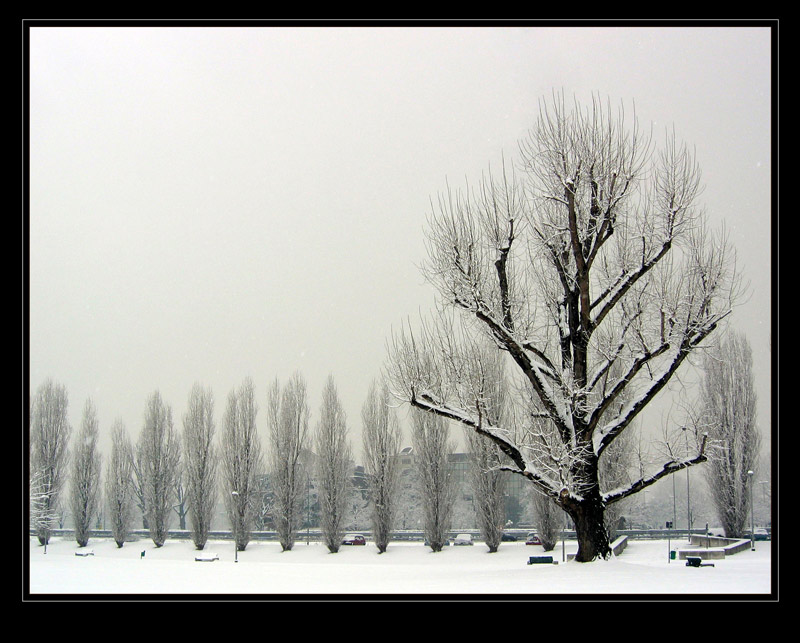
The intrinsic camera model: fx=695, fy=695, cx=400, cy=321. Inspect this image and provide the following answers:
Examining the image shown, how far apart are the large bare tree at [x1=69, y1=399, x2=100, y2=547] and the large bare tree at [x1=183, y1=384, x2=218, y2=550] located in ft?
14.6

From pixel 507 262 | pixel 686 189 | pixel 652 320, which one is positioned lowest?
pixel 652 320

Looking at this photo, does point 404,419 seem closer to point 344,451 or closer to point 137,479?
point 344,451

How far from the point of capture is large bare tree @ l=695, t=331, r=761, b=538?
1006 inches

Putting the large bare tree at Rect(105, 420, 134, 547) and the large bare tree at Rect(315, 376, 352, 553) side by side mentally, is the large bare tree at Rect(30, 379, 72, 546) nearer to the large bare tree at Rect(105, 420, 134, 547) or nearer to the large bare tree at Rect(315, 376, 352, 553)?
the large bare tree at Rect(105, 420, 134, 547)

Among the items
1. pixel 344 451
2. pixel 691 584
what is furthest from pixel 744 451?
pixel 691 584

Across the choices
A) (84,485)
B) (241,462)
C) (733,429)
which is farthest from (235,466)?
(733,429)

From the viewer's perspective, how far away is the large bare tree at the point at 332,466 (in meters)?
29.8

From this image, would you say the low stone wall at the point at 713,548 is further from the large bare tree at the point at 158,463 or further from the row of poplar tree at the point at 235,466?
the large bare tree at the point at 158,463

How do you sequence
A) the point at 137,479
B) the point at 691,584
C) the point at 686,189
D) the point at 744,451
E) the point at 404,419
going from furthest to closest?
the point at 137,479, the point at 404,419, the point at 744,451, the point at 686,189, the point at 691,584

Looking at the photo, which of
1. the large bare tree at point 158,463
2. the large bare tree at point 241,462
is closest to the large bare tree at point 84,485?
the large bare tree at point 158,463

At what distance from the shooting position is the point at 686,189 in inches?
429

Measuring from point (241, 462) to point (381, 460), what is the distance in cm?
656
